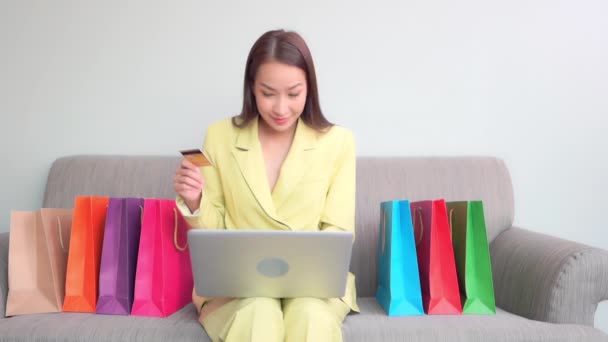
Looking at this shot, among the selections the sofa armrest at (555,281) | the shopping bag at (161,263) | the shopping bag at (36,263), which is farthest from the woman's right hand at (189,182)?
the sofa armrest at (555,281)

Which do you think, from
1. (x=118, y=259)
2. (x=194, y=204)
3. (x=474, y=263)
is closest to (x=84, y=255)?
(x=118, y=259)

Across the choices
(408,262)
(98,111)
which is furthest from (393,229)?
(98,111)

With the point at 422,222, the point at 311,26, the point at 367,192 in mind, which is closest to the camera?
the point at 422,222

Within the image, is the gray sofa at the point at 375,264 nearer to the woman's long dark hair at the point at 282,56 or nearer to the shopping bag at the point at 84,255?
the shopping bag at the point at 84,255

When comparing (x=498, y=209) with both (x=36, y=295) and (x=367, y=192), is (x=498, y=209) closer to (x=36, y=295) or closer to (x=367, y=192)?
(x=367, y=192)

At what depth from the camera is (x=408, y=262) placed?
180 centimetres

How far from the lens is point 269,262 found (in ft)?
4.57

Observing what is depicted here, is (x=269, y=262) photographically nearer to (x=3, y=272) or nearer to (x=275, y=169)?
(x=275, y=169)

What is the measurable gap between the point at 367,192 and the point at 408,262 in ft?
1.41

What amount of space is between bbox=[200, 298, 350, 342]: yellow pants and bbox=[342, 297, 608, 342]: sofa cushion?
0.13m

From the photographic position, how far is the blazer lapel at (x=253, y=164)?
1.71 meters

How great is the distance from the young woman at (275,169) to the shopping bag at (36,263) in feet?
1.44

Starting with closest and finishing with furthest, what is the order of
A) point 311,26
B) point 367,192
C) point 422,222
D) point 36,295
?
1. point 36,295
2. point 422,222
3. point 367,192
4. point 311,26

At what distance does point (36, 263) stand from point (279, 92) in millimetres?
866
